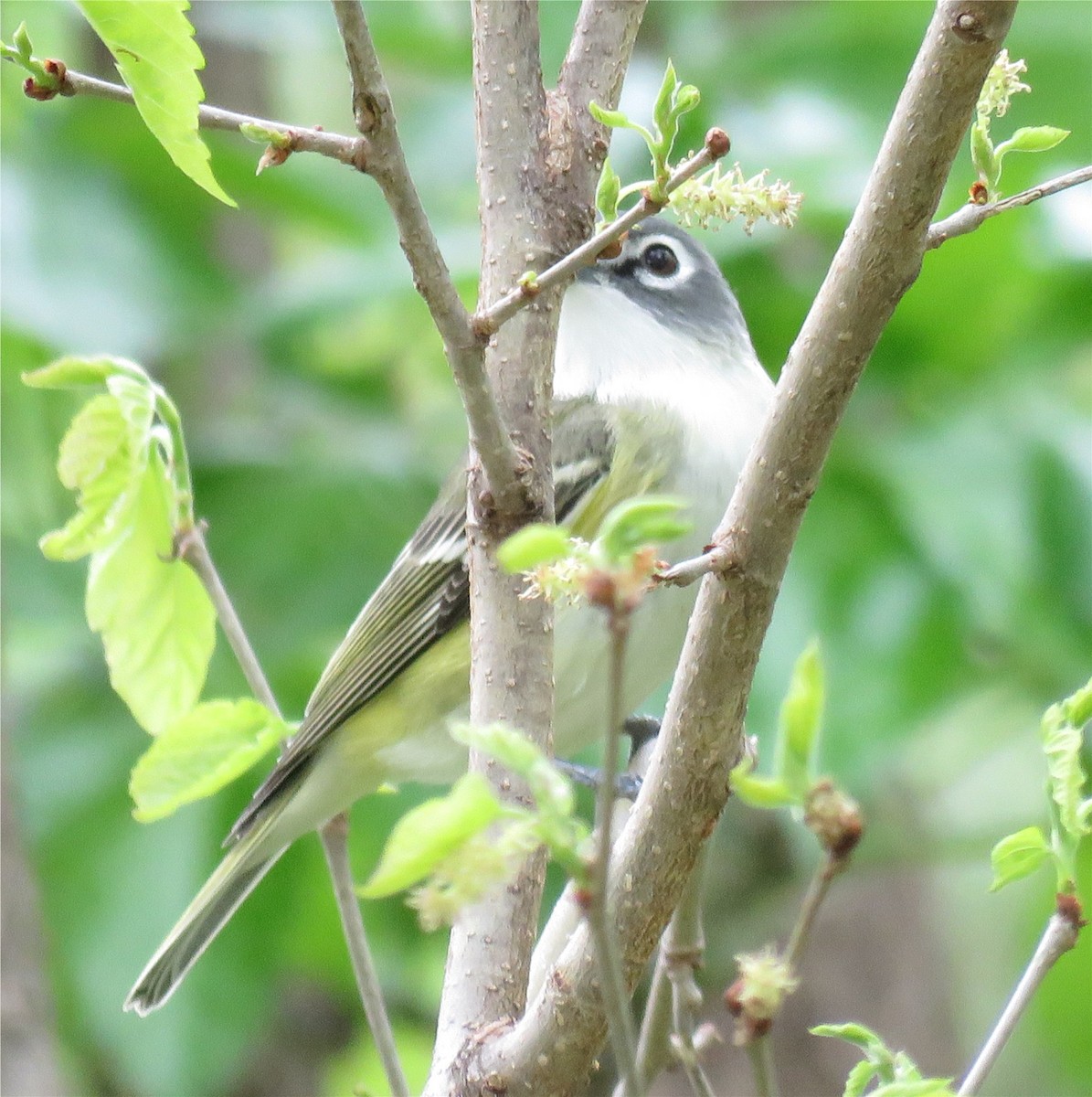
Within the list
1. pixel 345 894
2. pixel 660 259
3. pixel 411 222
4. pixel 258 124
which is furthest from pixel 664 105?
pixel 660 259

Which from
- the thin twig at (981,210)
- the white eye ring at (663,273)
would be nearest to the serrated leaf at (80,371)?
the thin twig at (981,210)

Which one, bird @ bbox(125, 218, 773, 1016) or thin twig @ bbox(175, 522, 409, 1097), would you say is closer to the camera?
thin twig @ bbox(175, 522, 409, 1097)

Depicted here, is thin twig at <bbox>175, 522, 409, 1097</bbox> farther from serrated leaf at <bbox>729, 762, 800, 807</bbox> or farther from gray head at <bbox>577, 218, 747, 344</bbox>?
gray head at <bbox>577, 218, 747, 344</bbox>

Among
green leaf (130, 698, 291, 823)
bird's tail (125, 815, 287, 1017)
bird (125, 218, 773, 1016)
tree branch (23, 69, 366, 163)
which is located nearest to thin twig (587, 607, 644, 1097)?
tree branch (23, 69, 366, 163)

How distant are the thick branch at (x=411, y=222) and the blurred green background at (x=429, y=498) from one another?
1.88 meters

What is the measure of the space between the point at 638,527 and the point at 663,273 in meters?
2.89

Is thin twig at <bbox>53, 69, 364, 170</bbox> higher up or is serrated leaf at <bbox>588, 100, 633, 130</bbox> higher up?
thin twig at <bbox>53, 69, 364, 170</bbox>

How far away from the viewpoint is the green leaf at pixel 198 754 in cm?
174

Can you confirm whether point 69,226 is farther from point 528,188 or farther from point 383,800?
point 528,188

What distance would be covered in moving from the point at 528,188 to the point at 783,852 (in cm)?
327

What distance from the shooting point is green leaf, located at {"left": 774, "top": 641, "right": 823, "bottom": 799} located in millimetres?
1060

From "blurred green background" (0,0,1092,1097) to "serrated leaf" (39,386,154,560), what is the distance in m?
1.55

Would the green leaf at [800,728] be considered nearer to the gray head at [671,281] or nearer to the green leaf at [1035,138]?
the green leaf at [1035,138]

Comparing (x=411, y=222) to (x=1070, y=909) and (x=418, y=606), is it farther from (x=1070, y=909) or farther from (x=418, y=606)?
(x=418, y=606)
